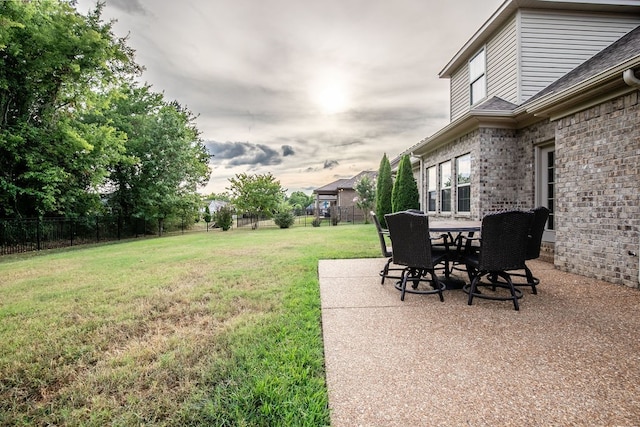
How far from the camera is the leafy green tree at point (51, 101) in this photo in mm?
10773

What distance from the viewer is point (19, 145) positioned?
11.4 m

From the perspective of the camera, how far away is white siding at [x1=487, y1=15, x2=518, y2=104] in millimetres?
7434

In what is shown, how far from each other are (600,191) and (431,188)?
245 inches

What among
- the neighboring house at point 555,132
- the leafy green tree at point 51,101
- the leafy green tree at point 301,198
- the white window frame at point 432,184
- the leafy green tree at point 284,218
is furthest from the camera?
the leafy green tree at point 301,198

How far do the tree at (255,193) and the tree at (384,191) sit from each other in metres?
8.78

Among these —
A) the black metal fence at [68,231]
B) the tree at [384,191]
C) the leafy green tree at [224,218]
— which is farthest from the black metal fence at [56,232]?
the tree at [384,191]

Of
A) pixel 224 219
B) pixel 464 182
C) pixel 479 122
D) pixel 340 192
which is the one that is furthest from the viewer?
pixel 340 192

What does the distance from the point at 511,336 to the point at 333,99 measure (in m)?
11.7

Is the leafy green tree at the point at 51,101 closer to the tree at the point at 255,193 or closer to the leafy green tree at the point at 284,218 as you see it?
the tree at the point at 255,193

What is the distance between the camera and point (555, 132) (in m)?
5.37

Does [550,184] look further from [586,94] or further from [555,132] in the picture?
[586,94]

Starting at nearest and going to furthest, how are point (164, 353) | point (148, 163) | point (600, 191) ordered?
point (164, 353), point (600, 191), point (148, 163)

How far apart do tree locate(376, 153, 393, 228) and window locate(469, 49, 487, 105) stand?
5.70m

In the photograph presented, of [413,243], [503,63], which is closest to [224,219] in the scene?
[503,63]
